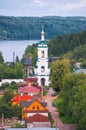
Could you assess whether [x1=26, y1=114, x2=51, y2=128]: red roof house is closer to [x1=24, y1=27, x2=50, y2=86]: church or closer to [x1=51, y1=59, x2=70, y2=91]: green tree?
[x1=51, y1=59, x2=70, y2=91]: green tree

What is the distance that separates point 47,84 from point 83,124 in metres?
24.0

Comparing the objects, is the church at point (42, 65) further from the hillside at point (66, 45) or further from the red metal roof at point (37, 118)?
the hillside at point (66, 45)

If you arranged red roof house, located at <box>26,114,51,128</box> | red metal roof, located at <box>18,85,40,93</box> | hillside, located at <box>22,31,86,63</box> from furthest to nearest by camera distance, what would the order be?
hillside, located at <box>22,31,86,63</box> < red metal roof, located at <box>18,85,40,93</box> < red roof house, located at <box>26,114,51,128</box>

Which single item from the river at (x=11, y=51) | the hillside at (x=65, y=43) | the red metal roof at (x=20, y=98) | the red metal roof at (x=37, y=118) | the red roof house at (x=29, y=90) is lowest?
the river at (x=11, y=51)

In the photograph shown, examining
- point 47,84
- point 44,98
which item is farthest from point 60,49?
point 44,98

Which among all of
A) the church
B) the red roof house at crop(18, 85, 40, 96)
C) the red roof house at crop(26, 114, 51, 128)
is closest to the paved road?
the red roof house at crop(26, 114, 51, 128)

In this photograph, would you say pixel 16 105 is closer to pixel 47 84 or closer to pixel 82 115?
pixel 82 115

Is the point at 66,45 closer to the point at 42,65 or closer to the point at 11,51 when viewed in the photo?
the point at 42,65

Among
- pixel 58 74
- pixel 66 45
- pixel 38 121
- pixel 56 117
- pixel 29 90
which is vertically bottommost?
pixel 66 45

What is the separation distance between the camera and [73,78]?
133ft

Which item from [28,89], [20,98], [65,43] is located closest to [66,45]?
[65,43]

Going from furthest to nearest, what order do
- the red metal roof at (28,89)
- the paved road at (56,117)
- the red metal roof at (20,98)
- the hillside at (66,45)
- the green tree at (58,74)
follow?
the hillside at (66,45), the green tree at (58,74), the red metal roof at (28,89), the red metal roof at (20,98), the paved road at (56,117)

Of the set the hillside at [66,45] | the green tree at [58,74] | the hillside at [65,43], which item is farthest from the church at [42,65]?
the hillside at [65,43]

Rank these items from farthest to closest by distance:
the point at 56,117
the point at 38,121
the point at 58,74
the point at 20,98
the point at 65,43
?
the point at 65,43
the point at 58,74
the point at 20,98
the point at 56,117
the point at 38,121
